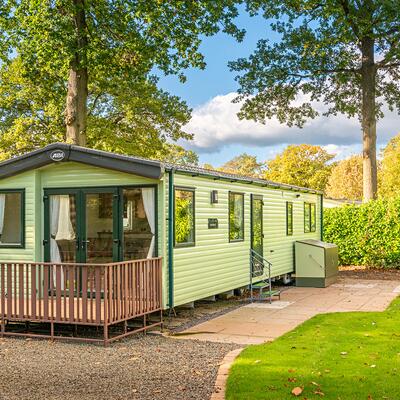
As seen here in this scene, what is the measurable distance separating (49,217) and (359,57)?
18.2m

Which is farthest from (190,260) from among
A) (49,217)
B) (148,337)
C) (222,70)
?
(222,70)

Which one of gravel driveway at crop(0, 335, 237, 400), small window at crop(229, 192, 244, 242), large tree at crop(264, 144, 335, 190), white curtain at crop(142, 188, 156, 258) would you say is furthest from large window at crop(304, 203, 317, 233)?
large tree at crop(264, 144, 335, 190)

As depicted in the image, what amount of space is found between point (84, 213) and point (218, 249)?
269cm

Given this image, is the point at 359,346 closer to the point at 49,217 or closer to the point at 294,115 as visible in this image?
the point at 49,217

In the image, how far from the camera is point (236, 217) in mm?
11766

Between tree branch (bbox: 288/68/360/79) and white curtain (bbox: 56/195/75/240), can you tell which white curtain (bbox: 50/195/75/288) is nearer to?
white curtain (bbox: 56/195/75/240)

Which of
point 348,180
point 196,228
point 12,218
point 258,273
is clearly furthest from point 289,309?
point 348,180

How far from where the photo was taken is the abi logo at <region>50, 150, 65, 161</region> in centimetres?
936

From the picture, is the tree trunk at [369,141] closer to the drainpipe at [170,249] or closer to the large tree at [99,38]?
the large tree at [99,38]

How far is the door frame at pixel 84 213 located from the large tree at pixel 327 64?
14.3 metres

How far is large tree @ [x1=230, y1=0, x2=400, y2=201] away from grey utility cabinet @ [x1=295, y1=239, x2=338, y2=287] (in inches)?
339

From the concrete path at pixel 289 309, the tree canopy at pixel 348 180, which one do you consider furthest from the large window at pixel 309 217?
the tree canopy at pixel 348 180

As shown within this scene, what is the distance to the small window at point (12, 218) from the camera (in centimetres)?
1000

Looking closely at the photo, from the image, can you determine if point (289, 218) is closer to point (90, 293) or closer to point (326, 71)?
point (90, 293)
